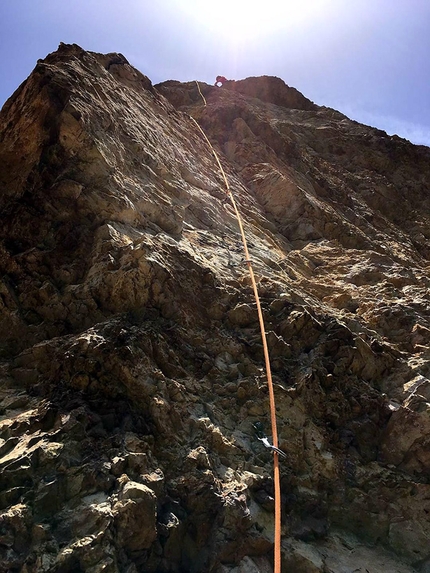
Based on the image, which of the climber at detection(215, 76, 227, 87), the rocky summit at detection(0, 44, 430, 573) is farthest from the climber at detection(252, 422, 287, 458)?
the climber at detection(215, 76, 227, 87)

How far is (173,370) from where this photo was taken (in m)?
5.58

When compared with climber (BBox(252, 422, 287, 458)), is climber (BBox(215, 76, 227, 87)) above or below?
above

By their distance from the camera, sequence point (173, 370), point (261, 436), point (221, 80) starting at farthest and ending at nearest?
point (221, 80), point (173, 370), point (261, 436)

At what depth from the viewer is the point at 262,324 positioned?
6.25m

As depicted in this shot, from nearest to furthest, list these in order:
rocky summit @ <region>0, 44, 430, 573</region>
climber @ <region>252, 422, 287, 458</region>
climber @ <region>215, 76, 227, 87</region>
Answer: rocky summit @ <region>0, 44, 430, 573</region>
climber @ <region>252, 422, 287, 458</region>
climber @ <region>215, 76, 227, 87</region>

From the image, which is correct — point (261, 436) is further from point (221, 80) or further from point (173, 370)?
point (221, 80)

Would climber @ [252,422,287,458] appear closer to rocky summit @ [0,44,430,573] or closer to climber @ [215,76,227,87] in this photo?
rocky summit @ [0,44,430,573]

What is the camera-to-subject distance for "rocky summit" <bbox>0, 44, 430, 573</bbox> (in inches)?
164

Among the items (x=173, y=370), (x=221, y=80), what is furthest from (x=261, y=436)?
(x=221, y=80)

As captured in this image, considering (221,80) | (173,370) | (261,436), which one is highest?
(221,80)

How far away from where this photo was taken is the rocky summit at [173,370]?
4164mm

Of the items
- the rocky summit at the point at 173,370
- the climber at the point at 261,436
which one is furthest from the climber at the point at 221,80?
the climber at the point at 261,436

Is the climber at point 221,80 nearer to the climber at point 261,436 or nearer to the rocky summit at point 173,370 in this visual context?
the rocky summit at point 173,370

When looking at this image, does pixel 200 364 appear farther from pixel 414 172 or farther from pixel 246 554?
pixel 414 172
